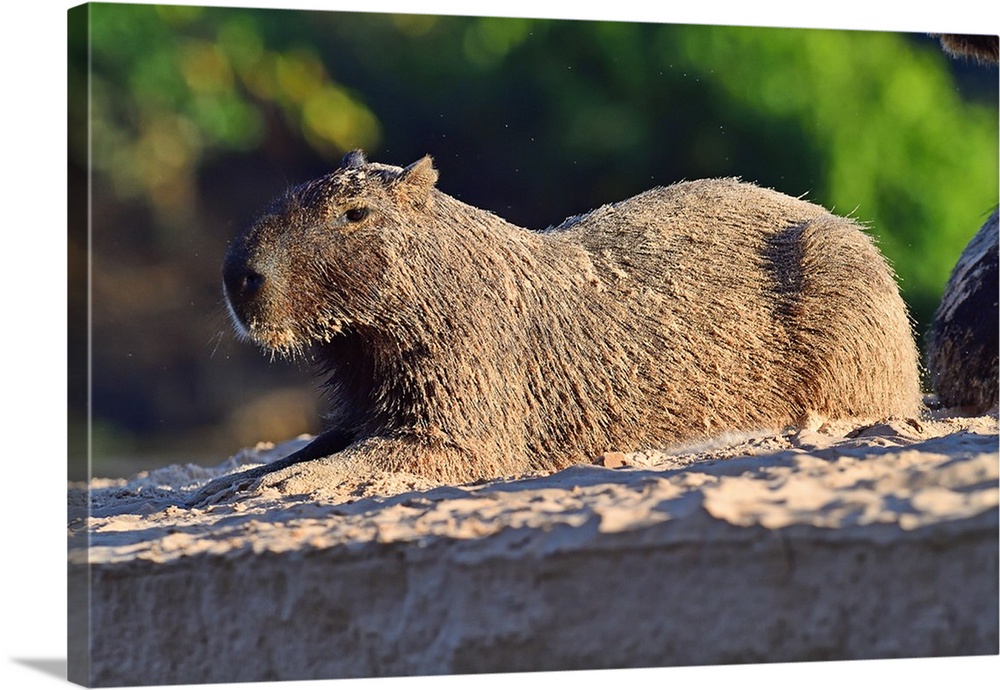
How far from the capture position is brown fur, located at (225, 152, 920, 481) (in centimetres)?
670

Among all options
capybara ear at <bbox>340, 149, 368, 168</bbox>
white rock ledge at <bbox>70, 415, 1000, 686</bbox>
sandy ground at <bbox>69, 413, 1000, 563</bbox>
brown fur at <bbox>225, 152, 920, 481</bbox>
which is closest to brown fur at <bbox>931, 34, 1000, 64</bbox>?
brown fur at <bbox>225, 152, 920, 481</bbox>

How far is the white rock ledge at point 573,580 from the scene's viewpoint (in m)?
5.18

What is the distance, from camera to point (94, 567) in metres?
5.35

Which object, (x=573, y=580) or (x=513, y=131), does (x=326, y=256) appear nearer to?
(x=513, y=131)

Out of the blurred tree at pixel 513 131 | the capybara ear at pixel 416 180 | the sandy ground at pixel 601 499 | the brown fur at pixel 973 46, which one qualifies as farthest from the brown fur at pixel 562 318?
the brown fur at pixel 973 46

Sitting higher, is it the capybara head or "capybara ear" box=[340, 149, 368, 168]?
"capybara ear" box=[340, 149, 368, 168]

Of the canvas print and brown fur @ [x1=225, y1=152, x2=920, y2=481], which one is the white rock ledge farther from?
brown fur @ [x1=225, y1=152, x2=920, y2=481]

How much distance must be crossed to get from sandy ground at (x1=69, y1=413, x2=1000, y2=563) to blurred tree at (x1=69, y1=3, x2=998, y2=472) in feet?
2.52

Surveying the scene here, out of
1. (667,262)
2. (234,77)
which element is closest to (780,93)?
(667,262)

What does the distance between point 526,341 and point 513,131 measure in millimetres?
952

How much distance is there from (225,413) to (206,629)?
2380 mm

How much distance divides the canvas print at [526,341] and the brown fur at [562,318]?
0.05 ft

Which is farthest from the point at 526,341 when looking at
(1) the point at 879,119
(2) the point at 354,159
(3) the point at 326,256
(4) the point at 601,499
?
(1) the point at 879,119

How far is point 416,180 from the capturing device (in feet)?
22.5
